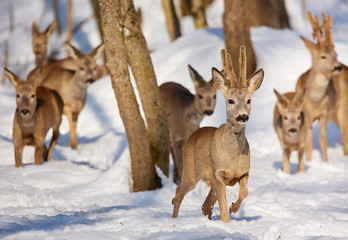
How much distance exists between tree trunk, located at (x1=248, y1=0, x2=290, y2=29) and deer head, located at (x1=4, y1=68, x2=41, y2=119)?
9.73 meters

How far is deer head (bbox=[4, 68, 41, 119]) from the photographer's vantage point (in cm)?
1048

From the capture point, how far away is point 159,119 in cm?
954

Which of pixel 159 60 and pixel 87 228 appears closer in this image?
pixel 87 228

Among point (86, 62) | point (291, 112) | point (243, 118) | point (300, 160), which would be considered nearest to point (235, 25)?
point (86, 62)

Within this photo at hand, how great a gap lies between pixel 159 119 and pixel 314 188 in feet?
8.76

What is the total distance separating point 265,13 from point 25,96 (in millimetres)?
10416

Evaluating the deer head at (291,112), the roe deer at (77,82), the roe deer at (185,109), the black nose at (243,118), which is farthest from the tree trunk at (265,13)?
the black nose at (243,118)

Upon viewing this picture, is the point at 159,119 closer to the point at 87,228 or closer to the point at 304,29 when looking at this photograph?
the point at 87,228

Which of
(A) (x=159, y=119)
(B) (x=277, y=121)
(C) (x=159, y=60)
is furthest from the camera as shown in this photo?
(C) (x=159, y=60)

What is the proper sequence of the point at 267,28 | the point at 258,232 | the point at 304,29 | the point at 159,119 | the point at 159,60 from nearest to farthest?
the point at 258,232 < the point at 159,119 < the point at 159,60 < the point at 267,28 < the point at 304,29

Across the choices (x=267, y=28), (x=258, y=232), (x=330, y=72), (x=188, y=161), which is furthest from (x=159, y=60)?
(x=258, y=232)

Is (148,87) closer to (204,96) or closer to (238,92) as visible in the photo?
(204,96)

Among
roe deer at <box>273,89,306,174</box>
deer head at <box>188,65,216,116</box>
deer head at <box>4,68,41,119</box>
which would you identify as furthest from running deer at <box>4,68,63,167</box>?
roe deer at <box>273,89,306,174</box>

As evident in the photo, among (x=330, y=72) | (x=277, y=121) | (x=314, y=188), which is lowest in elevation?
(x=314, y=188)
